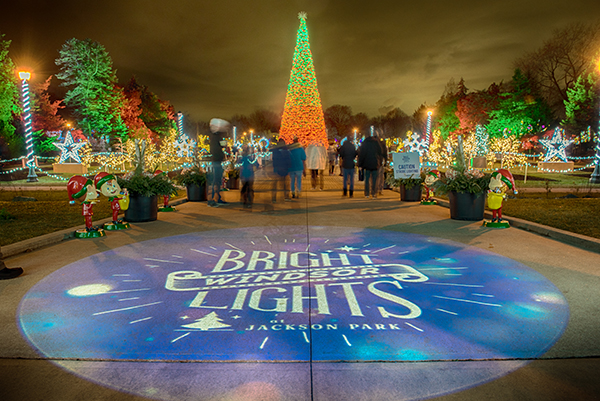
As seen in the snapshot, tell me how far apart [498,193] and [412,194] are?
4282 millimetres

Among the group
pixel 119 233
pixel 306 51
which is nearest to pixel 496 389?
pixel 119 233

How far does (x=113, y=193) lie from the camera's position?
7891 mm

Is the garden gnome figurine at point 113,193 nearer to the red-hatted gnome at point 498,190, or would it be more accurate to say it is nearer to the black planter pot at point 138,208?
the black planter pot at point 138,208

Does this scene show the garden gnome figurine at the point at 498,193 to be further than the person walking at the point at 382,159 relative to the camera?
No

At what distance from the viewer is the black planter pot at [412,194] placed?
40.3ft

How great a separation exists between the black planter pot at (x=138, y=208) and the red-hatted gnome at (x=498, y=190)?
6967mm

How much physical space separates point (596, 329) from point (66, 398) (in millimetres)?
3974

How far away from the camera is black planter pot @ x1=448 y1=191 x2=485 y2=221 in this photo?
8766 millimetres

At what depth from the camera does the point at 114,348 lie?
10.3 feet

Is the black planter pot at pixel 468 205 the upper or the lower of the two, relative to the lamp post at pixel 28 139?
lower

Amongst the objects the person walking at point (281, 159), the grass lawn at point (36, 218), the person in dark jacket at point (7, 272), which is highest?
the person walking at point (281, 159)

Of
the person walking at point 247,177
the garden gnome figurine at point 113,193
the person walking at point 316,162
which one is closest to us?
the garden gnome figurine at point 113,193

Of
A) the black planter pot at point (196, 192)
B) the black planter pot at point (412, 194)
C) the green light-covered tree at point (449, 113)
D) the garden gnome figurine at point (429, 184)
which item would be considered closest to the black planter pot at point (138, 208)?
the black planter pot at point (196, 192)

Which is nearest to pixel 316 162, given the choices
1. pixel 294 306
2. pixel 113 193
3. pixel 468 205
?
pixel 468 205
